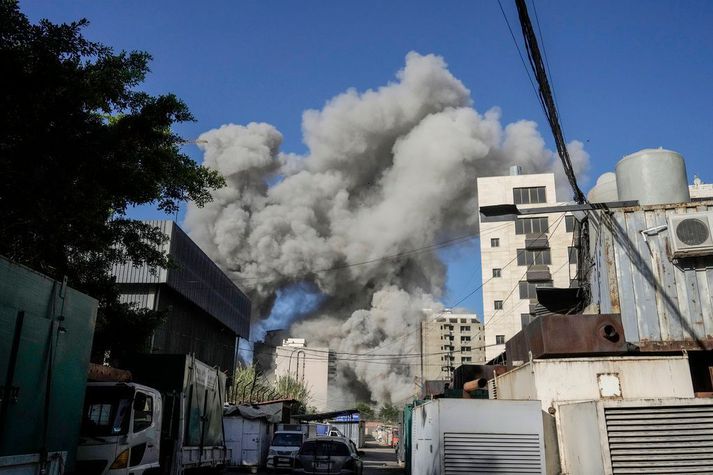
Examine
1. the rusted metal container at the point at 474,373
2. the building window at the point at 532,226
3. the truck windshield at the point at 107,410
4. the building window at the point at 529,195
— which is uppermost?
the building window at the point at 529,195

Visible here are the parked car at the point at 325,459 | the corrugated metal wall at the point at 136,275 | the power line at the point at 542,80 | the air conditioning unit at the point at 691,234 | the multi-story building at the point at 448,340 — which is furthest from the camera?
the multi-story building at the point at 448,340

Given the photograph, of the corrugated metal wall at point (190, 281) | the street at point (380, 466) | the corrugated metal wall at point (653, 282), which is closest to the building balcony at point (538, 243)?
the street at point (380, 466)

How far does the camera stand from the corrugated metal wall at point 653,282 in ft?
34.4

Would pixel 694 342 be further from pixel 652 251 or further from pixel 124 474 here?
pixel 124 474

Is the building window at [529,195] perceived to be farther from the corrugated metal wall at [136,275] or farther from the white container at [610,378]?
the white container at [610,378]

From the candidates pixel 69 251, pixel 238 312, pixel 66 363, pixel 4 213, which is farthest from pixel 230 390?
pixel 66 363

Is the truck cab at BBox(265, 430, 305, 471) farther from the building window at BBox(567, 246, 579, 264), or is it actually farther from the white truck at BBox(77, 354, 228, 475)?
the building window at BBox(567, 246, 579, 264)

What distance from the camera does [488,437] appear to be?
768 centimetres

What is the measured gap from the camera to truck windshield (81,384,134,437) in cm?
767

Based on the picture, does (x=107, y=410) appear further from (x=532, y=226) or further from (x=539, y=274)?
(x=532, y=226)

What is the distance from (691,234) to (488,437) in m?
6.03

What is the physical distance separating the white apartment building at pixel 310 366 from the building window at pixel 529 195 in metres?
41.4

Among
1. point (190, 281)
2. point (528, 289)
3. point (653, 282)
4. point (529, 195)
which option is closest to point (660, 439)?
point (653, 282)

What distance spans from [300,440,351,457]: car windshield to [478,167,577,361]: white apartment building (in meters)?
38.9
